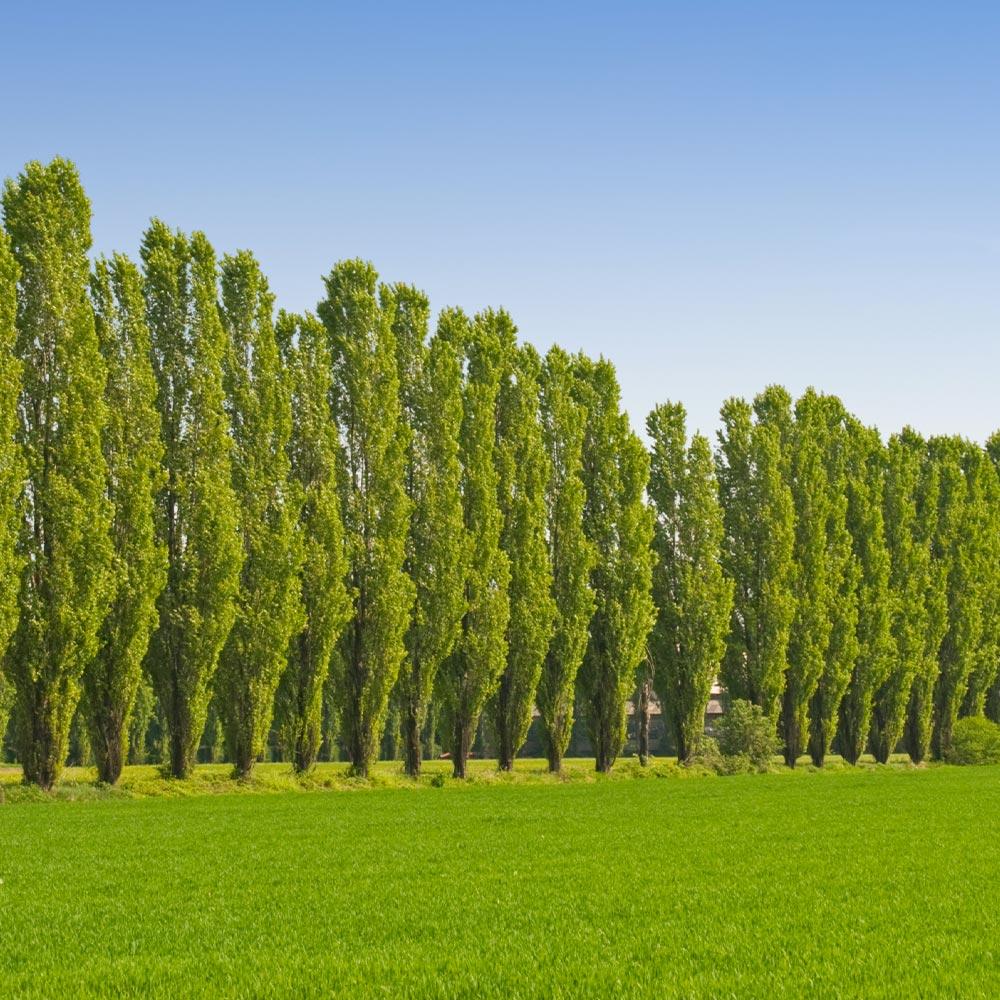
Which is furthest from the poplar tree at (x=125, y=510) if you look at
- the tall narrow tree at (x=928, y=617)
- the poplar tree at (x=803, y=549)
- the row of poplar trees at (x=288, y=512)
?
the tall narrow tree at (x=928, y=617)

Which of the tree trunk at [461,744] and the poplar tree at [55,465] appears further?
the tree trunk at [461,744]

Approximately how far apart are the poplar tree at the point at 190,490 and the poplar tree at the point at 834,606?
33159 mm

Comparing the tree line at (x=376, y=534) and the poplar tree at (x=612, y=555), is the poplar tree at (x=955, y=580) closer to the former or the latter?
the tree line at (x=376, y=534)

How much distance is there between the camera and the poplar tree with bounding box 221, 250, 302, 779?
36469mm

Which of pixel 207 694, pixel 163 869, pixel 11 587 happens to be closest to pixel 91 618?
pixel 11 587

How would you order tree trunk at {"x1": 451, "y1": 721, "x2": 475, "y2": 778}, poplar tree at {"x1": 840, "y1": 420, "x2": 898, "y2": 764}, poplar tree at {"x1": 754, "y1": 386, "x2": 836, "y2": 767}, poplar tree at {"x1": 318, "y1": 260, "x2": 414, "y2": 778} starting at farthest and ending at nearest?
poplar tree at {"x1": 840, "y1": 420, "x2": 898, "y2": 764} < poplar tree at {"x1": 754, "y1": 386, "x2": 836, "y2": 767} < tree trunk at {"x1": 451, "y1": 721, "x2": 475, "y2": 778} < poplar tree at {"x1": 318, "y1": 260, "x2": 414, "y2": 778}

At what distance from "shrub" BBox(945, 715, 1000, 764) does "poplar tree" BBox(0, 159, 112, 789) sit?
4960cm

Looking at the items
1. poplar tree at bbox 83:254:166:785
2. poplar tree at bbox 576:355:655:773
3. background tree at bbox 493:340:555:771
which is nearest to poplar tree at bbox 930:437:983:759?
poplar tree at bbox 576:355:655:773

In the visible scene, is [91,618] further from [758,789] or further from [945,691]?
[945,691]

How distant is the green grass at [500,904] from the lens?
31.2 feet

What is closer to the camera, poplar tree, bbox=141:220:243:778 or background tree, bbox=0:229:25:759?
background tree, bbox=0:229:25:759

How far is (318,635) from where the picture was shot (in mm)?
38406

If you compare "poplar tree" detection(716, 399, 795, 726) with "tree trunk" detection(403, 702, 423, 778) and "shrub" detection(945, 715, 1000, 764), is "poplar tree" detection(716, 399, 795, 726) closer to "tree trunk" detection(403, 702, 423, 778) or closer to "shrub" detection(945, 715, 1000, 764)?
"shrub" detection(945, 715, 1000, 764)

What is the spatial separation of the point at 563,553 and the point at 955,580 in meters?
32.7
